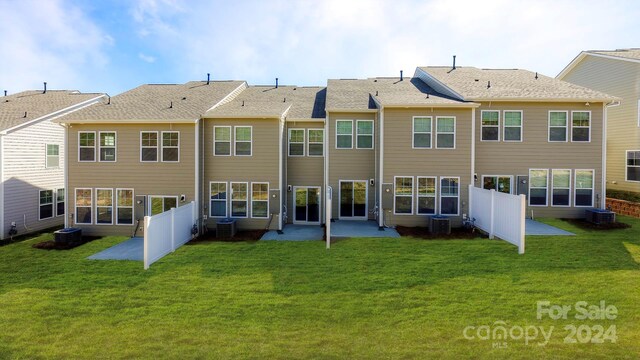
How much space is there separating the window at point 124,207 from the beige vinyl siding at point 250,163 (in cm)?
322

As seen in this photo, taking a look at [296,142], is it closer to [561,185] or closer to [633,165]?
[561,185]

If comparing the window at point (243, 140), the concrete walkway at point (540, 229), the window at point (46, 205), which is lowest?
the concrete walkway at point (540, 229)

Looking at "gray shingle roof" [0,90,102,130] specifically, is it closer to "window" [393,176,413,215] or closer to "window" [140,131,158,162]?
"window" [140,131,158,162]

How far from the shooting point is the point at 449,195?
13.7 meters

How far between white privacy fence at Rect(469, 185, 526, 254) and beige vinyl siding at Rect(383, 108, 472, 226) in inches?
23.4

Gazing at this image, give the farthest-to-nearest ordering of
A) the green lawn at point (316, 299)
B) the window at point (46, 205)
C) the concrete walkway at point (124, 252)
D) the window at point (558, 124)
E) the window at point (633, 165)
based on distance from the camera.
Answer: the window at point (633, 165)
the window at point (46, 205)
the window at point (558, 124)
the concrete walkway at point (124, 252)
the green lawn at point (316, 299)

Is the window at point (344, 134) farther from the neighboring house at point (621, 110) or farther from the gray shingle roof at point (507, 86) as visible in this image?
the neighboring house at point (621, 110)

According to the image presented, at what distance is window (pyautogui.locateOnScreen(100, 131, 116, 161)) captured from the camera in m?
13.8

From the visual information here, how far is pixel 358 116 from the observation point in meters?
15.1

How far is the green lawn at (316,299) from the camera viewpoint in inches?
213

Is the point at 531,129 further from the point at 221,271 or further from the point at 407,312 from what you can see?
the point at 221,271

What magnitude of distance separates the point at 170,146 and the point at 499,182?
15.5 m

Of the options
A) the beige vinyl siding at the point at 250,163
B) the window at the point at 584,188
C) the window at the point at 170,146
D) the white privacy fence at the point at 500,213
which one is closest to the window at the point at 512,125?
the window at the point at 584,188

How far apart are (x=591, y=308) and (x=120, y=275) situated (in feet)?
38.9
